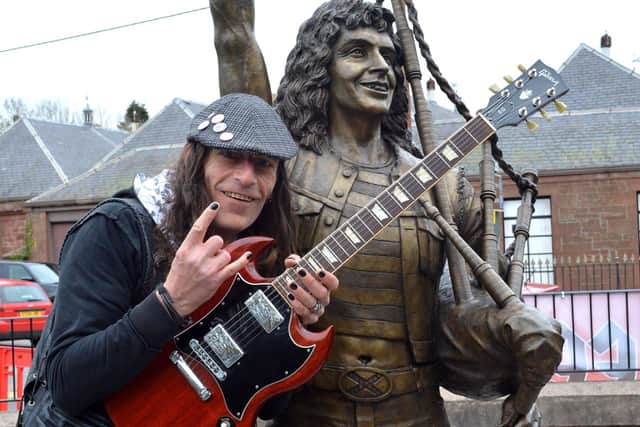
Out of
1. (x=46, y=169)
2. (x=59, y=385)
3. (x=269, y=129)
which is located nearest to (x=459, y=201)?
(x=269, y=129)

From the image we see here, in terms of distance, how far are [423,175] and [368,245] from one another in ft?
0.99

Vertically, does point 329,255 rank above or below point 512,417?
above

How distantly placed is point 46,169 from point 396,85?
2258cm

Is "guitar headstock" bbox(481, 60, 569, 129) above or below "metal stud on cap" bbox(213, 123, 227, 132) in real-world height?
below

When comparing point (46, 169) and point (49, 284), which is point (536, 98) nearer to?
point (49, 284)

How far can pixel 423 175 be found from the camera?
7.41ft

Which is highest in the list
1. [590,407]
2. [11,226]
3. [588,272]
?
[590,407]

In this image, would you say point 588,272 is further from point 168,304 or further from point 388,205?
point 168,304

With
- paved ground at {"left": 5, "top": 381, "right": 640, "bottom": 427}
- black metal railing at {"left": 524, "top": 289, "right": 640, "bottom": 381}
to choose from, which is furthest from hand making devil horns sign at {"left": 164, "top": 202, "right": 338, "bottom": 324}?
black metal railing at {"left": 524, "top": 289, "right": 640, "bottom": 381}

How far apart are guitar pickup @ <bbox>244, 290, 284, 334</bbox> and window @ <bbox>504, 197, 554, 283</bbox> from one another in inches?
639

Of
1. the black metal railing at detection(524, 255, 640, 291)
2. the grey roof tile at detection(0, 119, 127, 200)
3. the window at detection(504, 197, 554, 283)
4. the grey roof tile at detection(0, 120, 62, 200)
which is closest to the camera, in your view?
the black metal railing at detection(524, 255, 640, 291)

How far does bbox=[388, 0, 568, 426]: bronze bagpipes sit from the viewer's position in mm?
2086

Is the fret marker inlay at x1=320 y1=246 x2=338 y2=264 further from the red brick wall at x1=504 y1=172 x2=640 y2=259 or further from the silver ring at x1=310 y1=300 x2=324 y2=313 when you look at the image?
the red brick wall at x1=504 y1=172 x2=640 y2=259

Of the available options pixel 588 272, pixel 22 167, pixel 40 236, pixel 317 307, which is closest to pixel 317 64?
pixel 317 307
